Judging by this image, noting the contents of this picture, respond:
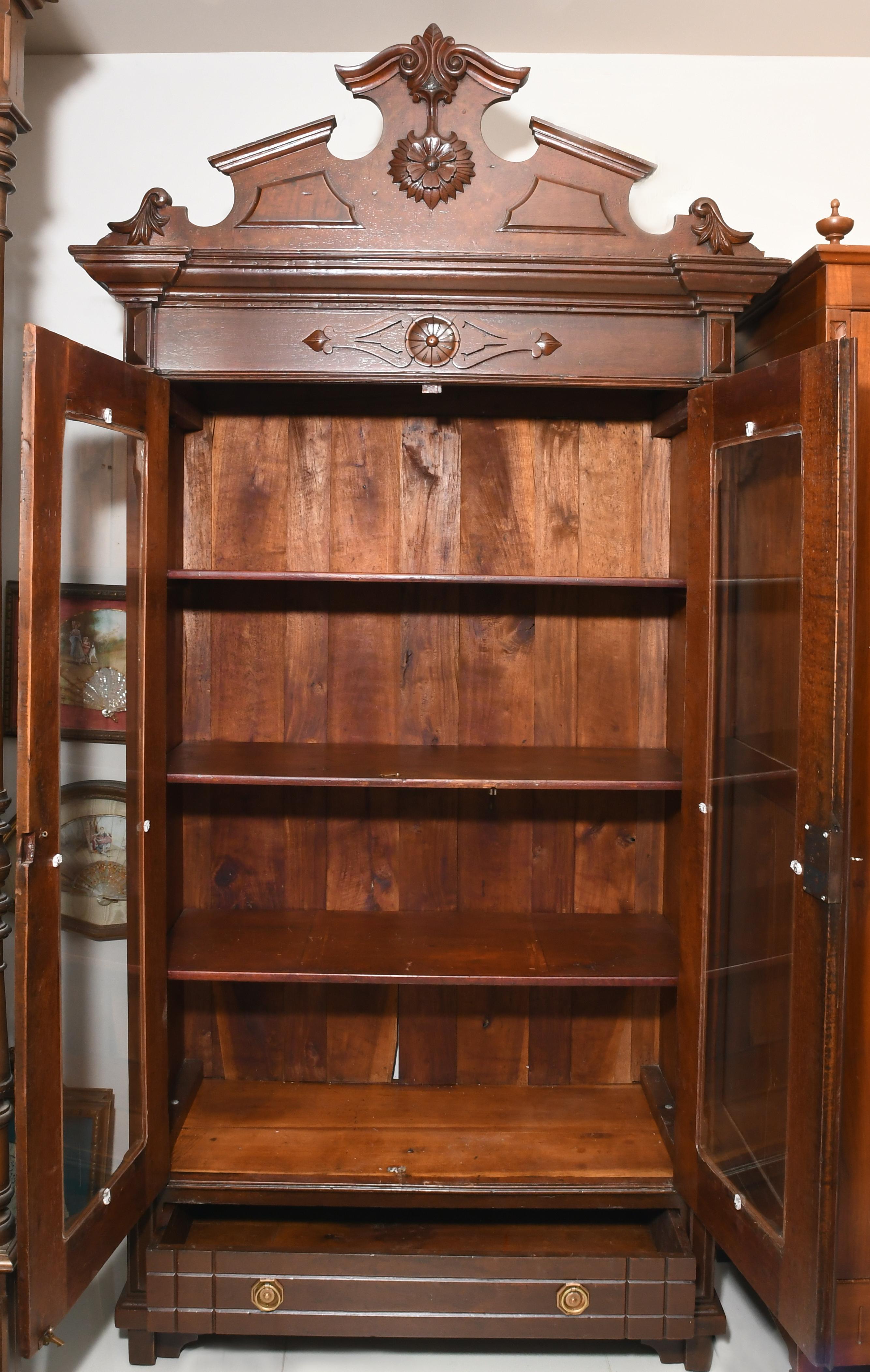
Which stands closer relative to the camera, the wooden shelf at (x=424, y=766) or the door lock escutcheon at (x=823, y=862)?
the door lock escutcheon at (x=823, y=862)

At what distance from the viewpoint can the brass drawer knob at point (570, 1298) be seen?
1983 mm

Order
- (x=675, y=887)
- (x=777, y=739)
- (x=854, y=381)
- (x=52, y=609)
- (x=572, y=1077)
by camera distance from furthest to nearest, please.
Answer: (x=572, y=1077) < (x=675, y=887) < (x=777, y=739) < (x=52, y=609) < (x=854, y=381)

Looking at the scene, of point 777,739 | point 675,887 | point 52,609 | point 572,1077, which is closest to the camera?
point 52,609

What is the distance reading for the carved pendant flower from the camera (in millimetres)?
1919

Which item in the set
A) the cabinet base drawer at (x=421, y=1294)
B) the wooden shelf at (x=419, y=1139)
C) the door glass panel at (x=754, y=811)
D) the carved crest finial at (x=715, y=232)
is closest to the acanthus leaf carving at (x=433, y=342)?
the carved crest finial at (x=715, y=232)

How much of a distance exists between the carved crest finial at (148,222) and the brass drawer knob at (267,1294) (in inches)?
85.3

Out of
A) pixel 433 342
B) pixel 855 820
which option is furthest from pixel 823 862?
pixel 433 342

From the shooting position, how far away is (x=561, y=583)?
6.88ft

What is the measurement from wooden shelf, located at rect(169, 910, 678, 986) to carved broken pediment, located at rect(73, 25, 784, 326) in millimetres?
1438

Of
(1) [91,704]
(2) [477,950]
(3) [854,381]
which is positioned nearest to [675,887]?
(2) [477,950]

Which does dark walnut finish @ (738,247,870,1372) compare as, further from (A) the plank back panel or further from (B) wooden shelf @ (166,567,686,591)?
(A) the plank back panel

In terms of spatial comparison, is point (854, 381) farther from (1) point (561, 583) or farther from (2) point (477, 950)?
(2) point (477, 950)

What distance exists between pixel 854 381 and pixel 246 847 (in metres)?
1.77

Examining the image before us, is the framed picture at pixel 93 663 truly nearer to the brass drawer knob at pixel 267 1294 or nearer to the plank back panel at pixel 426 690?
the plank back panel at pixel 426 690
